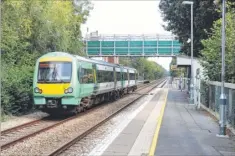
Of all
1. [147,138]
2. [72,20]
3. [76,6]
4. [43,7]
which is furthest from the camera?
[76,6]

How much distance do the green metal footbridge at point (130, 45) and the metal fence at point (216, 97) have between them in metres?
33.5

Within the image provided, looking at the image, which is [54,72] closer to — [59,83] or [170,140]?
[59,83]

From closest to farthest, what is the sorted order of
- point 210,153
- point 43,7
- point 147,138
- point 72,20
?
point 210,153, point 147,138, point 43,7, point 72,20

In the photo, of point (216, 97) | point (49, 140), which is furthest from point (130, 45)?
point (49, 140)

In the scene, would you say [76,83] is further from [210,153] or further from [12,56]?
[210,153]

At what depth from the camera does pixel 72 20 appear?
105 feet

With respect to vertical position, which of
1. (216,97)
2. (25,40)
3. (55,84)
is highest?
(25,40)

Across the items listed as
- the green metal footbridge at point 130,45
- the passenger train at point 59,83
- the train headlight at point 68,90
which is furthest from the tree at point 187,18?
the green metal footbridge at point 130,45

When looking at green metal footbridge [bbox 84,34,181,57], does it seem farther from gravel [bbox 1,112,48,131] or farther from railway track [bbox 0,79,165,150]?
railway track [bbox 0,79,165,150]

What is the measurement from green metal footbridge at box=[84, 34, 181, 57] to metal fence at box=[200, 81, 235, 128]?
1318 inches

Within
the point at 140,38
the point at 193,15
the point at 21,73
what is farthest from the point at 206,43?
the point at 140,38

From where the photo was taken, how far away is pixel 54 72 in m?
19.0

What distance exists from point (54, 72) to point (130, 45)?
44164 millimetres

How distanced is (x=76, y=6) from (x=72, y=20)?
11.1 m
